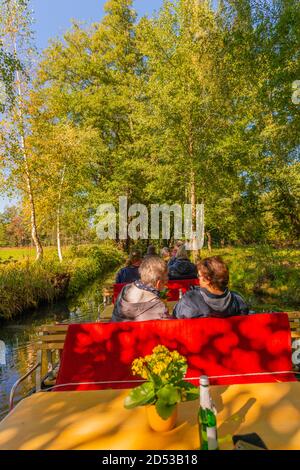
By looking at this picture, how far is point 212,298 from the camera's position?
11.2 feet

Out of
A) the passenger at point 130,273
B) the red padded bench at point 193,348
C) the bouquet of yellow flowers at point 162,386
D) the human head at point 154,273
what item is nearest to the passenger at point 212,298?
the red padded bench at point 193,348

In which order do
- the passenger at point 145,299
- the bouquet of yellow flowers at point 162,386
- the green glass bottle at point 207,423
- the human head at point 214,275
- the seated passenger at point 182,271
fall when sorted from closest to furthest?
the green glass bottle at point 207,423, the bouquet of yellow flowers at point 162,386, the human head at point 214,275, the passenger at point 145,299, the seated passenger at point 182,271

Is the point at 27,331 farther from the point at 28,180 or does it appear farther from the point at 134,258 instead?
the point at 28,180

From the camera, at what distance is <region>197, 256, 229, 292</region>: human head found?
336 centimetres

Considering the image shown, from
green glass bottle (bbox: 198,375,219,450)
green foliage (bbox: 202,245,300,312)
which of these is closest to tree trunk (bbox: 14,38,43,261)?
green foliage (bbox: 202,245,300,312)

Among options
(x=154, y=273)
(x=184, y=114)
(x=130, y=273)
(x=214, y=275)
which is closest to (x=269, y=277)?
(x=130, y=273)

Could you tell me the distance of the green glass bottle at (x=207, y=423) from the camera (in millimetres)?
1505

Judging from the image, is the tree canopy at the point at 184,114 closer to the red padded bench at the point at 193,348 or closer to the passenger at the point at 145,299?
the passenger at the point at 145,299

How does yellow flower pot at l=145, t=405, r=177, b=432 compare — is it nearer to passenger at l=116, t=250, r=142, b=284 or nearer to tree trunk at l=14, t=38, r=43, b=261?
passenger at l=116, t=250, r=142, b=284

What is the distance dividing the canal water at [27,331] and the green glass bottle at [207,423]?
13.8 ft

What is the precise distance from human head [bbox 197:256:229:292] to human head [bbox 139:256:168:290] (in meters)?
0.49

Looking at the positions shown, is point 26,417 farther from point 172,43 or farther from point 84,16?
point 84,16

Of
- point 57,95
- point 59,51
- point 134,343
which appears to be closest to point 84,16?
point 59,51
